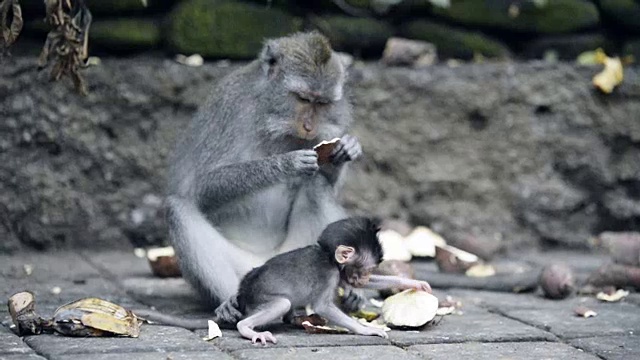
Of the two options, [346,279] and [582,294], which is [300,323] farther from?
[582,294]

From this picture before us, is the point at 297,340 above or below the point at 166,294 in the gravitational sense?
above

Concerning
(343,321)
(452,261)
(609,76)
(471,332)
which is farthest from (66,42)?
(609,76)

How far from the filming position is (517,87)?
8125 millimetres

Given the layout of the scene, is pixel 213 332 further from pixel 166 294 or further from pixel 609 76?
pixel 609 76

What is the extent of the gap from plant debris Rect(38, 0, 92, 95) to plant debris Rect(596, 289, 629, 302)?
2.97 m

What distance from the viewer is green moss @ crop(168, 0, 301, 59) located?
25.8ft

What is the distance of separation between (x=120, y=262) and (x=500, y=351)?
3166 millimetres

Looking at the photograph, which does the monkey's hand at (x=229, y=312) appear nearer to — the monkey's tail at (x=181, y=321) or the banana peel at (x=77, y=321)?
the monkey's tail at (x=181, y=321)

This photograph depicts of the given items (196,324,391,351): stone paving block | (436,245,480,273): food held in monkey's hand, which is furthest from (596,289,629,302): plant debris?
(196,324,391,351): stone paving block

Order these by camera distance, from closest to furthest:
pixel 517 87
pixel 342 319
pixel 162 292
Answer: pixel 342 319, pixel 162 292, pixel 517 87

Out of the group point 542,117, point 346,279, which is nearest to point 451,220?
point 542,117

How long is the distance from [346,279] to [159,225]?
2640 millimetres

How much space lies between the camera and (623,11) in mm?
A: 8422

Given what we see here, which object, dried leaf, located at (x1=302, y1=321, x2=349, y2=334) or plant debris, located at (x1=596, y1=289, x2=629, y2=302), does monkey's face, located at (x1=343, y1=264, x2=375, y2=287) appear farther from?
plant debris, located at (x1=596, y1=289, x2=629, y2=302)
